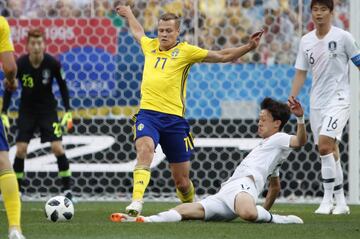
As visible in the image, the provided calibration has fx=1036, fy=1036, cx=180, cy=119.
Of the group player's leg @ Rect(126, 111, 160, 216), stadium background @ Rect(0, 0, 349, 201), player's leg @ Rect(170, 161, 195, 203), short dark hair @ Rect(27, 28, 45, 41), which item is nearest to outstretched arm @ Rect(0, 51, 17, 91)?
player's leg @ Rect(126, 111, 160, 216)

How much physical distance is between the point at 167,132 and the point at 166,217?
1.42 m

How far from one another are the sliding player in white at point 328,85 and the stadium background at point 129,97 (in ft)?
7.72

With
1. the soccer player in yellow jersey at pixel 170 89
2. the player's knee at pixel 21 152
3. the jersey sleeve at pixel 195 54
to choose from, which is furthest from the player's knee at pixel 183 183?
the player's knee at pixel 21 152

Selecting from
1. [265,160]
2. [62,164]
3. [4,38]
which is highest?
[4,38]

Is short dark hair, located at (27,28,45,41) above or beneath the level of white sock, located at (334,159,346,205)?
above

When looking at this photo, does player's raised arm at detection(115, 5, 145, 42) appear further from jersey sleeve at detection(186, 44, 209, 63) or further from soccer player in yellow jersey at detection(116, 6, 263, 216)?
jersey sleeve at detection(186, 44, 209, 63)

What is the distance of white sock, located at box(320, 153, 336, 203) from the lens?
31.6 feet

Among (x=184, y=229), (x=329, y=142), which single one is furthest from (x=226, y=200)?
(x=329, y=142)

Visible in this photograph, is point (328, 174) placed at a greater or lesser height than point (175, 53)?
lesser

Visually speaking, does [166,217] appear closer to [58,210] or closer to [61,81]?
[58,210]

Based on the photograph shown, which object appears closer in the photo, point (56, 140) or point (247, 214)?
point (247, 214)

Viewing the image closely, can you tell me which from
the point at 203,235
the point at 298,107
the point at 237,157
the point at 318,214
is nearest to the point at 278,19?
the point at 237,157

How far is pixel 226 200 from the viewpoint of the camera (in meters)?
7.69

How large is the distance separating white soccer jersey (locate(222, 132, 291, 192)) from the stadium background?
4097 millimetres
